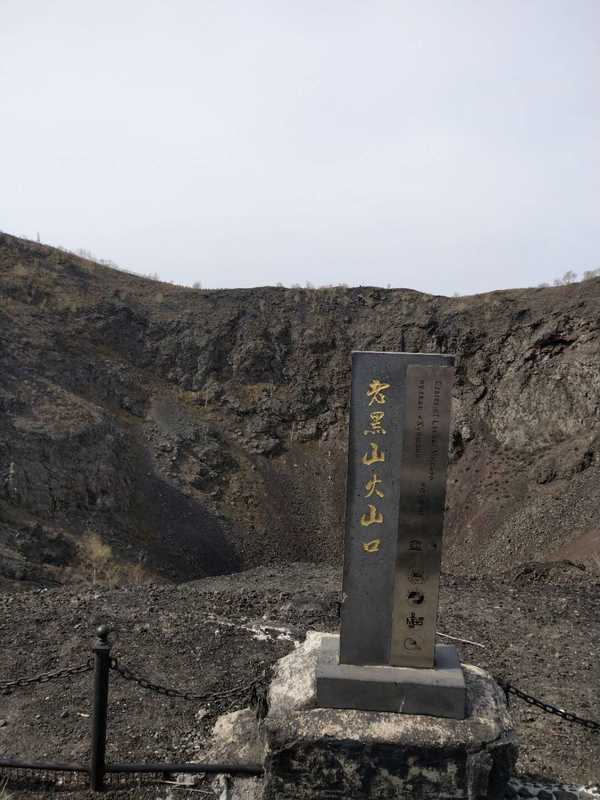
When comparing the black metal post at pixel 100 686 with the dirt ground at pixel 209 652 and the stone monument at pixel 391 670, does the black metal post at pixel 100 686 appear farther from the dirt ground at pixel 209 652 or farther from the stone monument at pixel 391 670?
the stone monument at pixel 391 670

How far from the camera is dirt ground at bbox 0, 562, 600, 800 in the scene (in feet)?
15.6

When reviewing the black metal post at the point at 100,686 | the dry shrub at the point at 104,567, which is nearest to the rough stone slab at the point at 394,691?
the black metal post at the point at 100,686

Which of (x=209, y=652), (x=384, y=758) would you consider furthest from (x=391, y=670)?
(x=209, y=652)

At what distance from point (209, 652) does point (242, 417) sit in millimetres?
14252

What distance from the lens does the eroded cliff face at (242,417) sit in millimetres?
13906

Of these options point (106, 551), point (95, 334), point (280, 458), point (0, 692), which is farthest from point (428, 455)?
point (95, 334)

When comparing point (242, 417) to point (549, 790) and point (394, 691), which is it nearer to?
point (549, 790)

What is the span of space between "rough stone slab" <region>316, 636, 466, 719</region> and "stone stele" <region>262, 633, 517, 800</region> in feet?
0.22

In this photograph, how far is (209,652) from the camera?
634 centimetres

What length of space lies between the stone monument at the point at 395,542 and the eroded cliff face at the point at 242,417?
787 cm

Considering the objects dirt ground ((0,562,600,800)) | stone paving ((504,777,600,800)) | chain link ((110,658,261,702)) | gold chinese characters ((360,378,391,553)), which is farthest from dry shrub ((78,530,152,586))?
gold chinese characters ((360,378,391,553))

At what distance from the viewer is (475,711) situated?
370 cm

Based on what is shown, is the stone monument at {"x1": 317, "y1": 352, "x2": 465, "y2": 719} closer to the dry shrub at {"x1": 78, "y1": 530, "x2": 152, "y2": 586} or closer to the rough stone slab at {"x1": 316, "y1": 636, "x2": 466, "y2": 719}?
the rough stone slab at {"x1": 316, "y1": 636, "x2": 466, "y2": 719}

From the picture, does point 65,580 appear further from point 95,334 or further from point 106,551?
point 95,334
